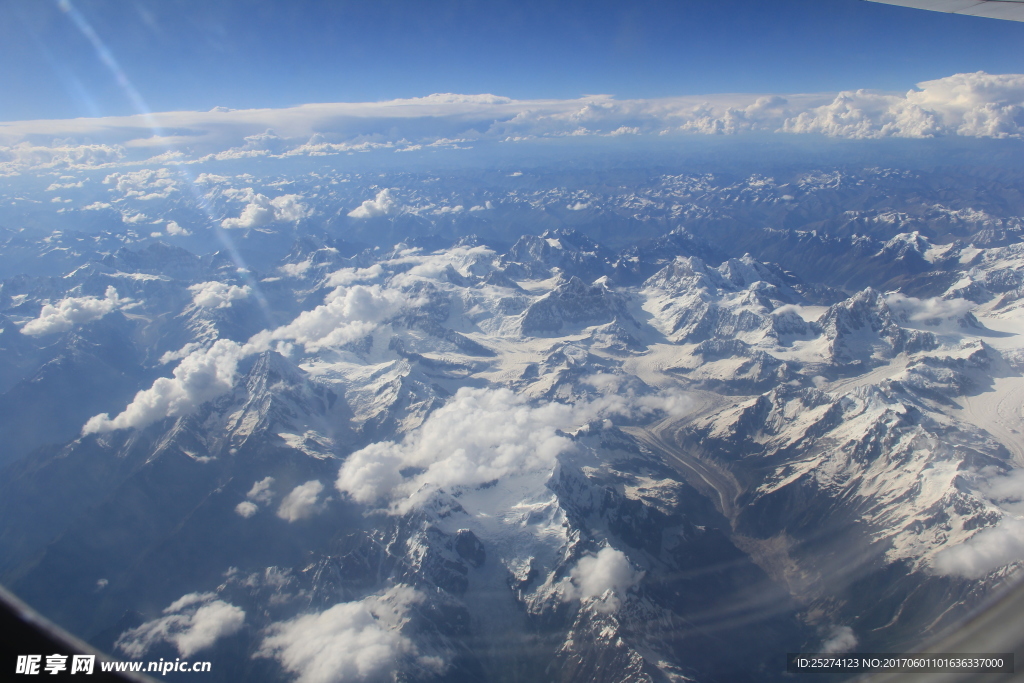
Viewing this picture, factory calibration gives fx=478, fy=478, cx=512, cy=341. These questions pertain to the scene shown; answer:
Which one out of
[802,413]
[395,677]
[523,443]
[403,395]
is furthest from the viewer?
[403,395]

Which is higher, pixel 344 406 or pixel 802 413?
pixel 802 413

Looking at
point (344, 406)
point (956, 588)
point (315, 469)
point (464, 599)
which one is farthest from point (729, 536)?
point (344, 406)

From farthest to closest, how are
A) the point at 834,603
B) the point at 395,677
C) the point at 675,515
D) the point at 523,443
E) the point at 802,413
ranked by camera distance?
the point at 802,413 → the point at 523,443 → the point at 675,515 → the point at 834,603 → the point at 395,677

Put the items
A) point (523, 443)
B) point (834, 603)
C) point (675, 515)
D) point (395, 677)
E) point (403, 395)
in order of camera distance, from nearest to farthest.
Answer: point (395, 677) < point (834, 603) < point (675, 515) < point (523, 443) < point (403, 395)

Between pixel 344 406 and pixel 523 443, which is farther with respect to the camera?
pixel 344 406

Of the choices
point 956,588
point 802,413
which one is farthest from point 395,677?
point 802,413

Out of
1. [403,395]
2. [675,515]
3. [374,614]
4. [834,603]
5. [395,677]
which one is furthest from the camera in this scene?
[403,395]

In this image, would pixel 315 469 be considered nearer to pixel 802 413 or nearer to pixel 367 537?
pixel 367 537

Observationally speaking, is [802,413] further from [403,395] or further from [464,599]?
[403,395]

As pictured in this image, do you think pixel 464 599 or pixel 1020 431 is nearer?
pixel 464 599
